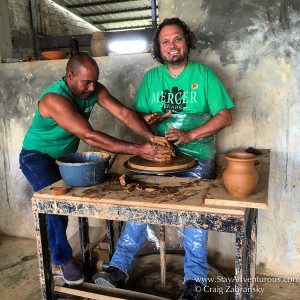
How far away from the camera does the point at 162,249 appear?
2.50 m

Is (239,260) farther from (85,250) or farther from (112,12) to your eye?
(112,12)

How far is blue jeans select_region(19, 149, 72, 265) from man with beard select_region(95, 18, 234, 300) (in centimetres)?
34

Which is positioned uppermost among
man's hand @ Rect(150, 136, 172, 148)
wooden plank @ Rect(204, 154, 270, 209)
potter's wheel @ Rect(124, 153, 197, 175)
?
man's hand @ Rect(150, 136, 172, 148)

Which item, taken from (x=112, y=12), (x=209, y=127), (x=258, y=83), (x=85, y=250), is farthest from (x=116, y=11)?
(x=85, y=250)

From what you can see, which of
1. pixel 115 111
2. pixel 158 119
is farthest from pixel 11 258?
pixel 158 119

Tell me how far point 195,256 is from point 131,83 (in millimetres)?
1681

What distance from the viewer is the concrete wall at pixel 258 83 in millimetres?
2684

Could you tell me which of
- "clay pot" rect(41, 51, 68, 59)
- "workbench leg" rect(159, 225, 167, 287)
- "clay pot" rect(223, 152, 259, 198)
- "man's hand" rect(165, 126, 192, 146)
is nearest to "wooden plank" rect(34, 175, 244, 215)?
"clay pot" rect(223, 152, 259, 198)

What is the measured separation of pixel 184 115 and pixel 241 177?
1.08 m

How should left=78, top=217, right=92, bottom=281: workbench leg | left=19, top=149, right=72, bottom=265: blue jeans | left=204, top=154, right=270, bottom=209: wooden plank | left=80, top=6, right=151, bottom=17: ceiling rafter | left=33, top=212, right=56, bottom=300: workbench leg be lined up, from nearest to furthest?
left=204, top=154, right=270, bottom=209: wooden plank < left=33, top=212, right=56, bottom=300: workbench leg < left=19, top=149, right=72, bottom=265: blue jeans < left=78, top=217, right=92, bottom=281: workbench leg < left=80, top=6, right=151, bottom=17: ceiling rafter

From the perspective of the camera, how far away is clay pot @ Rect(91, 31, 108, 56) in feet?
10.4

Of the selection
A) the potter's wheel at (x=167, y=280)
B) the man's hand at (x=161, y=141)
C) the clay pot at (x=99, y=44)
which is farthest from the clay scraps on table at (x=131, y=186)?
the clay pot at (x=99, y=44)

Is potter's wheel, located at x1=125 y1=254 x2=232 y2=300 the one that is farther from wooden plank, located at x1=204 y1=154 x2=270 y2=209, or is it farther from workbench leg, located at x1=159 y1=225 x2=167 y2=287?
wooden plank, located at x1=204 y1=154 x2=270 y2=209

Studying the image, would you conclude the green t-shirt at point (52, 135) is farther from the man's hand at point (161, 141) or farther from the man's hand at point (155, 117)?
the man's hand at point (161, 141)
